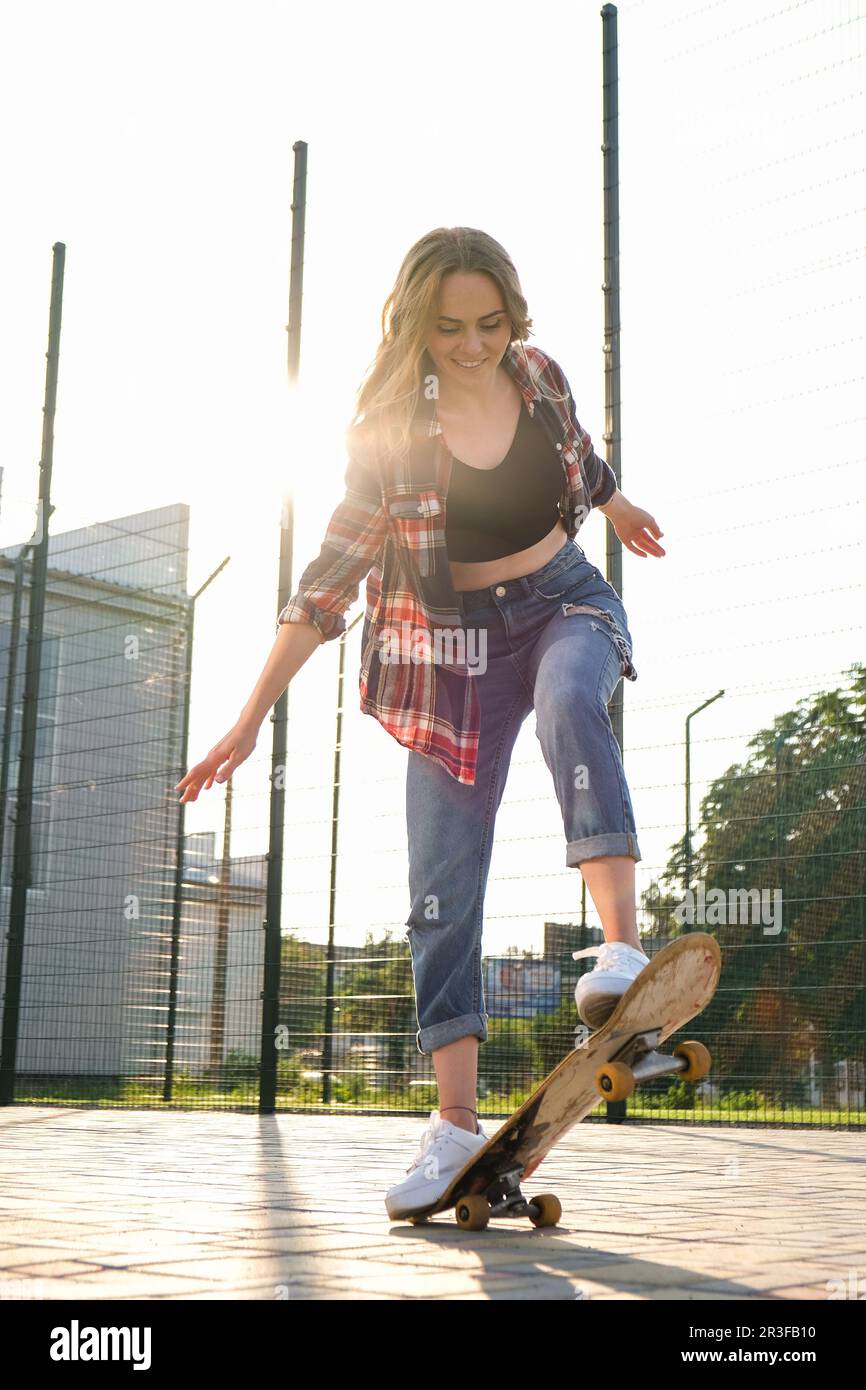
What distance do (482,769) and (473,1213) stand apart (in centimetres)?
68

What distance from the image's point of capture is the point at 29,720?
7.16m

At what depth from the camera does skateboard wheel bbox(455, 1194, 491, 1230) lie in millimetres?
1988

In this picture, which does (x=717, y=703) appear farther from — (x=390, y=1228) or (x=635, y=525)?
(x=390, y=1228)

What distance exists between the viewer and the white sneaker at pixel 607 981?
1.80 metres

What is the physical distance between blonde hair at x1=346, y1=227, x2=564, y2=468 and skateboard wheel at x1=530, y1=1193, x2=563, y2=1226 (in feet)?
3.73

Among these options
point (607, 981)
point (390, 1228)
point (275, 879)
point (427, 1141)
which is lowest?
point (390, 1228)

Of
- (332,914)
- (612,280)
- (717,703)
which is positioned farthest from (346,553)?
(332,914)

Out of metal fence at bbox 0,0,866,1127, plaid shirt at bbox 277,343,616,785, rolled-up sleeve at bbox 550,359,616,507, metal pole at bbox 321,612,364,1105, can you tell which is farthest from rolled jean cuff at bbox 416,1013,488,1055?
metal pole at bbox 321,612,364,1105

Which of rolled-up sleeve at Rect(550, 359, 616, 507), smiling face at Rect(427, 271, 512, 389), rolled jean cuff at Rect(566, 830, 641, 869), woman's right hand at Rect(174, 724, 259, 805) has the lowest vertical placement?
rolled jean cuff at Rect(566, 830, 641, 869)

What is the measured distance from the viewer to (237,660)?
6281 millimetres

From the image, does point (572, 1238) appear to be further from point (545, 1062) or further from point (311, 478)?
point (311, 478)

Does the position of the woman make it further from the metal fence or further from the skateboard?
the metal fence

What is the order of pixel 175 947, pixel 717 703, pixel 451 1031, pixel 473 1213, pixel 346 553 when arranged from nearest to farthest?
pixel 473 1213
pixel 451 1031
pixel 346 553
pixel 717 703
pixel 175 947
